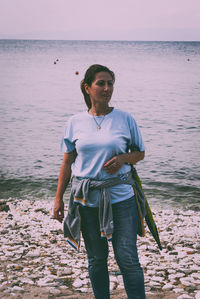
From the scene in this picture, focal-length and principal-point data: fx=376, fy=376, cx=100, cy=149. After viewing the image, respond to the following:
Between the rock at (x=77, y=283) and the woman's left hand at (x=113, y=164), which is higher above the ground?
the woman's left hand at (x=113, y=164)

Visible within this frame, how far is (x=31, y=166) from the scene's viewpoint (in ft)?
49.0

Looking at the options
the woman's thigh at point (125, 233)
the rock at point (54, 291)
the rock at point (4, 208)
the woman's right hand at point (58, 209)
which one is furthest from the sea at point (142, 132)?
the woman's thigh at point (125, 233)

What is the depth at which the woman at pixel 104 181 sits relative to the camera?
3.39 metres

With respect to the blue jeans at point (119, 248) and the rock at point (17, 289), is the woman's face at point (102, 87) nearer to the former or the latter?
the blue jeans at point (119, 248)

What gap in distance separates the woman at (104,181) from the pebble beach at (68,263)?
1.24m

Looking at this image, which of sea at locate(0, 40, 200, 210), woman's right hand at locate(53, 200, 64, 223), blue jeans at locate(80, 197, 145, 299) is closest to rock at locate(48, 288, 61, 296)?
blue jeans at locate(80, 197, 145, 299)

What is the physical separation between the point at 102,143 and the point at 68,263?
9.45 ft

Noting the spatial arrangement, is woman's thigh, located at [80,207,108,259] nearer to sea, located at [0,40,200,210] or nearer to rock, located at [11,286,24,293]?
rock, located at [11,286,24,293]

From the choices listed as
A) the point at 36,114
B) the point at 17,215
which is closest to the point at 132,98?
the point at 36,114

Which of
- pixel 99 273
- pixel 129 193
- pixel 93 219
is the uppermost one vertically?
pixel 129 193

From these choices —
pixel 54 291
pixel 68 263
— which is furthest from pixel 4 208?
pixel 54 291

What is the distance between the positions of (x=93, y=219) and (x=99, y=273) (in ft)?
1.80

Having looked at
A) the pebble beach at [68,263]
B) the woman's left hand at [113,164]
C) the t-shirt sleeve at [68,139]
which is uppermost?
the t-shirt sleeve at [68,139]

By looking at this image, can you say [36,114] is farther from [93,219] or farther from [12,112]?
[93,219]
